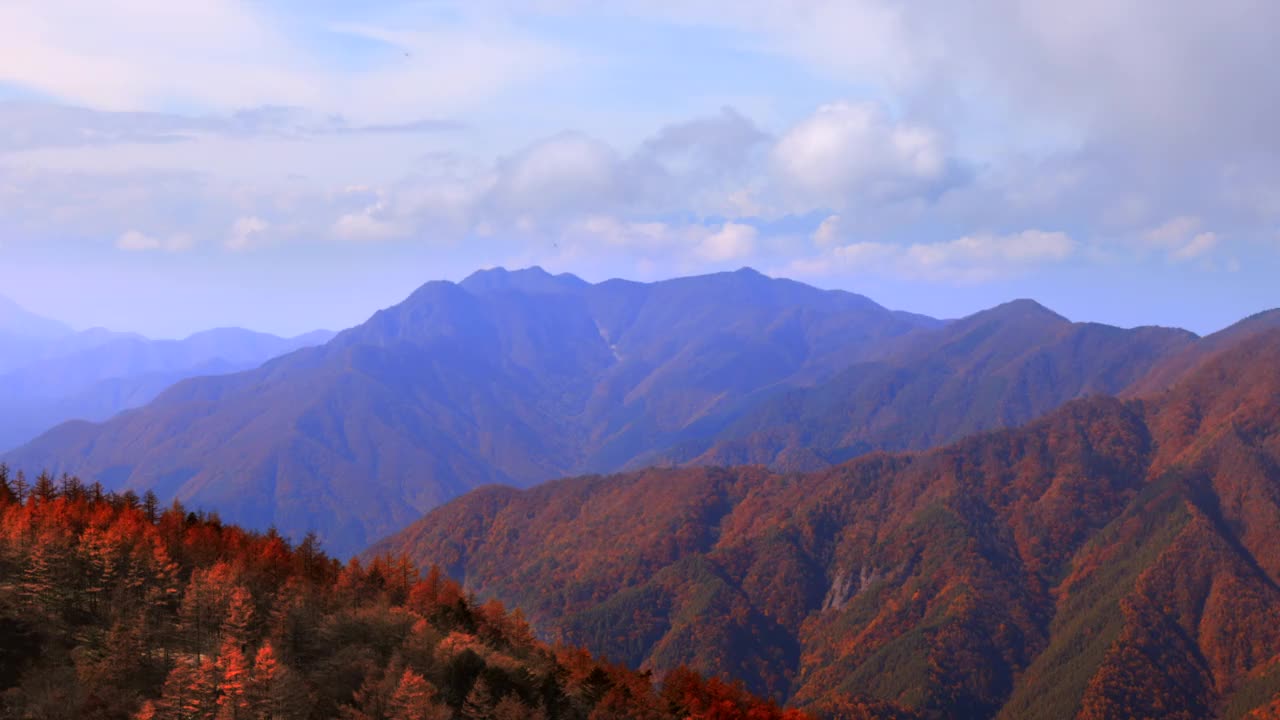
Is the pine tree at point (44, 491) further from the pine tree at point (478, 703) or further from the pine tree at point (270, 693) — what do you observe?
the pine tree at point (478, 703)

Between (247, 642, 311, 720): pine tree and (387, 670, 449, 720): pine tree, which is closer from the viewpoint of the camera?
(247, 642, 311, 720): pine tree

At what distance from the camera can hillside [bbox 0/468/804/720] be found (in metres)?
67.7

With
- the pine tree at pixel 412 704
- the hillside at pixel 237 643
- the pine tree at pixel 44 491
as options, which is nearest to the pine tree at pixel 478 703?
the hillside at pixel 237 643

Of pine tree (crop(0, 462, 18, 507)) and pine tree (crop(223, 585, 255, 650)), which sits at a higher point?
pine tree (crop(0, 462, 18, 507))

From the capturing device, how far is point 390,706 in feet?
236

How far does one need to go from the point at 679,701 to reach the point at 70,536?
6453cm

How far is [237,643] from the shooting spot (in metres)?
78.4

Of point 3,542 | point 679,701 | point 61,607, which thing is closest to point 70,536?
point 3,542

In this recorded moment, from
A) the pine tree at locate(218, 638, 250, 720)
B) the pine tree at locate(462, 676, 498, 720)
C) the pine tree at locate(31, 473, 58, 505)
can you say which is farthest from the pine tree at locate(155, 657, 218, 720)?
the pine tree at locate(31, 473, 58, 505)

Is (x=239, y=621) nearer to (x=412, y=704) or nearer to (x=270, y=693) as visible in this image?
(x=270, y=693)

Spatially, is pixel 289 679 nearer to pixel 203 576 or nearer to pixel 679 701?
pixel 203 576

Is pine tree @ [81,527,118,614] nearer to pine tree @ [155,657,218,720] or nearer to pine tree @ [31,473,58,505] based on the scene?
pine tree @ [155,657,218,720]

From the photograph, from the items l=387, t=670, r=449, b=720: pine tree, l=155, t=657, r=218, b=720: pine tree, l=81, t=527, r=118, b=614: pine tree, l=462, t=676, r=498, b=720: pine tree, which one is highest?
l=81, t=527, r=118, b=614: pine tree

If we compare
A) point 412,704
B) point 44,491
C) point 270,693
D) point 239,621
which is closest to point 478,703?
point 412,704
